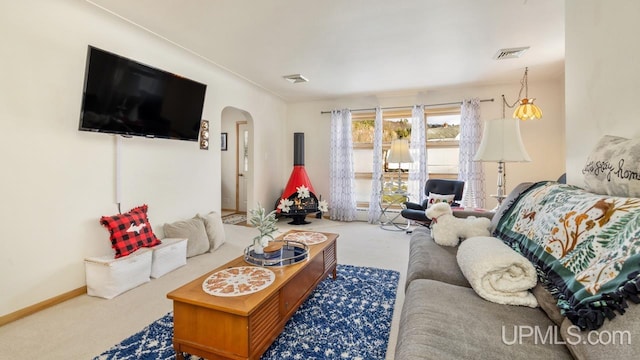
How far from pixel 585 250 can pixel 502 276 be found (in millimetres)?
338

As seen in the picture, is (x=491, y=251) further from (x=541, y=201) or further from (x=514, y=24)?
(x=514, y=24)

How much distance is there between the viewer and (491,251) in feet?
4.41

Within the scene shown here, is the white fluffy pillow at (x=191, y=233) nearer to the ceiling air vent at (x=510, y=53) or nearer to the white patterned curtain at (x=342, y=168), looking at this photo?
the white patterned curtain at (x=342, y=168)

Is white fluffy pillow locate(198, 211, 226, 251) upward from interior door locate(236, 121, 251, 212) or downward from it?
downward

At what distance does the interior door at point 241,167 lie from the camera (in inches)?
240

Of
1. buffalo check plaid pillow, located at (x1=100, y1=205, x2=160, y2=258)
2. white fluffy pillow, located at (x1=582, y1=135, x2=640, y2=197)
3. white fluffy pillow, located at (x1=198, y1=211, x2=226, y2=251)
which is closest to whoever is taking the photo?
white fluffy pillow, located at (x1=582, y1=135, x2=640, y2=197)

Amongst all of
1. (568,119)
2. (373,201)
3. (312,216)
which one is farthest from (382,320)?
(312,216)

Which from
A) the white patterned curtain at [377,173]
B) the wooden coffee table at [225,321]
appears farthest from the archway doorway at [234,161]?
the wooden coffee table at [225,321]

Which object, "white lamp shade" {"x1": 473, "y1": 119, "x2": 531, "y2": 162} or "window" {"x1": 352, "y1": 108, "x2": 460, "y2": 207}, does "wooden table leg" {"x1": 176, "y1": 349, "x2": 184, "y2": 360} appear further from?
"window" {"x1": 352, "y1": 108, "x2": 460, "y2": 207}

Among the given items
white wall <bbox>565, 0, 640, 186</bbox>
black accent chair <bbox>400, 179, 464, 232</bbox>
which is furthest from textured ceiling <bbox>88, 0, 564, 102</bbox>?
black accent chair <bbox>400, 179, 464, 232</bbox>

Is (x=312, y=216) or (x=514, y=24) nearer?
(x=514, y=24)

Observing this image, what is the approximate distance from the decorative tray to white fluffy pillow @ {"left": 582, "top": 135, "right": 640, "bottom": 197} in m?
1.61

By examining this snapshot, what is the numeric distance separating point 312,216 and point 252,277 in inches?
160

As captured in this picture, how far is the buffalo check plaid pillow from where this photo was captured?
247 centimetres
